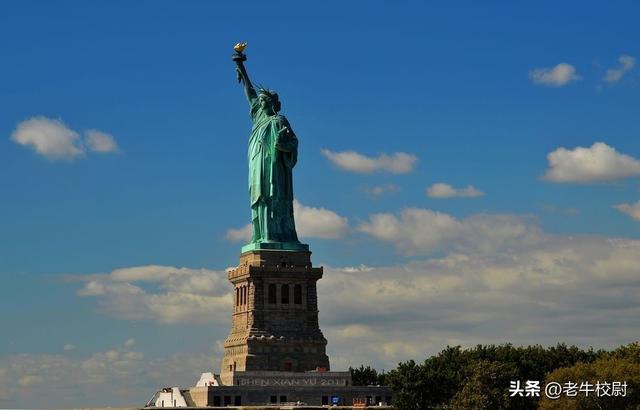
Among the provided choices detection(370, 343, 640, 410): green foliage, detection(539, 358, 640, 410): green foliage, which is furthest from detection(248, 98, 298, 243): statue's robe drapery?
detection(539, 358, 640, 410): green foliage

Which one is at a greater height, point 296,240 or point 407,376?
point 296,240

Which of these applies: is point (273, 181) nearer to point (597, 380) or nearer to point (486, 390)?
point (486, 390)

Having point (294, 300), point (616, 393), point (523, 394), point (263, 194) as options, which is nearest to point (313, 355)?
point (294, 300)

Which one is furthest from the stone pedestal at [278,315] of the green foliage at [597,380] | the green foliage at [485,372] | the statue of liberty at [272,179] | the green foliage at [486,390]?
the green foliage at [597,380]

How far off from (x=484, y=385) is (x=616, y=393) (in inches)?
447

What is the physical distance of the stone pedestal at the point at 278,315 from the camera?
13262 centimetres

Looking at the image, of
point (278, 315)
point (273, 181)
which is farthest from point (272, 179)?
point (278, 315)

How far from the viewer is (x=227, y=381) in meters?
129

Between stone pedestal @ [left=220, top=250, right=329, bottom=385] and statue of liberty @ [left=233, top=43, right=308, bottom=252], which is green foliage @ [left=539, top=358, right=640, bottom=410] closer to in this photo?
stone pedestal @ [left=220, top=250, right=329, bottom=385]

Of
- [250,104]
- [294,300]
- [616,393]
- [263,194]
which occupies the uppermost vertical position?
[250,104]

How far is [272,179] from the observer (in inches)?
5448

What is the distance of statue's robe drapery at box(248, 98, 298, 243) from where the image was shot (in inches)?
5428

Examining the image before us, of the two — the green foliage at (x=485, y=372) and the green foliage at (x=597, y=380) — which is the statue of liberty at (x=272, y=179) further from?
the green foliage at (x=597, y=380)

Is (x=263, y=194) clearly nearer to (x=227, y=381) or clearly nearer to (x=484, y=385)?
(x=227, y=381)
